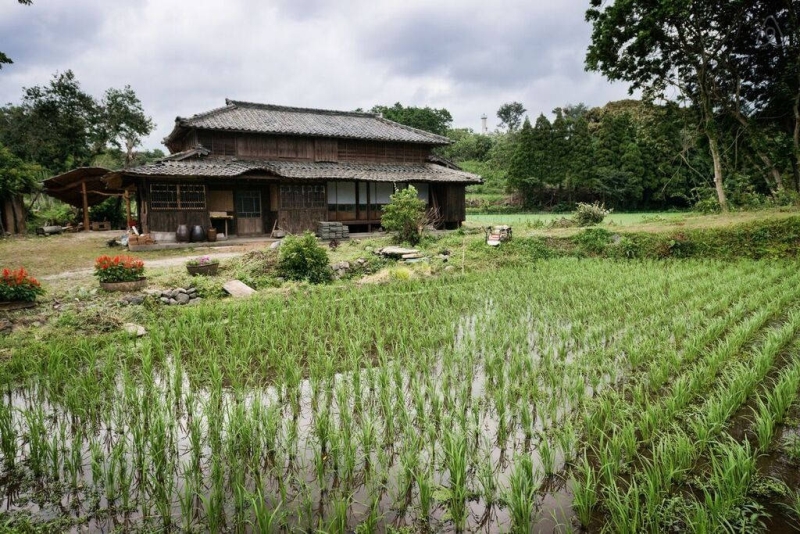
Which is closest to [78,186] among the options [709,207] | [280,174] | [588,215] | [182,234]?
[182,234]

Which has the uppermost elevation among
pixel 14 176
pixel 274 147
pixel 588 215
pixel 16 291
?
pixel 274 147

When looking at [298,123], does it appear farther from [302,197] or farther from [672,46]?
[672,46]

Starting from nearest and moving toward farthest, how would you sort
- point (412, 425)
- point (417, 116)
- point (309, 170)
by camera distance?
point (412, 425) → point (309, 170) → point (417, 116)

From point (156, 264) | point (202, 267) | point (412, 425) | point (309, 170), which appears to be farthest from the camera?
point (309, 170)

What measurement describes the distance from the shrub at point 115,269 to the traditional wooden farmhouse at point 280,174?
25.2 feet

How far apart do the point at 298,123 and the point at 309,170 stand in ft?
11.8

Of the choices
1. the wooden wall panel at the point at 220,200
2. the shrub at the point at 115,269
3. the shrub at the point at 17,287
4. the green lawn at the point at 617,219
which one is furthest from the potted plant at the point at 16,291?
the green lawn at the point at 617,219

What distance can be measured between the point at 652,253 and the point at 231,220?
51.2ft

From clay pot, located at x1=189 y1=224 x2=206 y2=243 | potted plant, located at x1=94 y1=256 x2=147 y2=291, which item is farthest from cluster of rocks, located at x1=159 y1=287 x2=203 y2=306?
clay pot, located at x1=189 y1=224 x2=206 y2=243

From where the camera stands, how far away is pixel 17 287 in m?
6.83

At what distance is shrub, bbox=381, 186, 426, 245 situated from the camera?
14016mm

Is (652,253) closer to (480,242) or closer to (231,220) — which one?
(480,242)

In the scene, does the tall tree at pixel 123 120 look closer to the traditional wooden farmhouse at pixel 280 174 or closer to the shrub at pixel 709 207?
the traditional wooden farmhouse at pixel 280 174

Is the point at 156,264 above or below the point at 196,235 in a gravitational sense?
below
